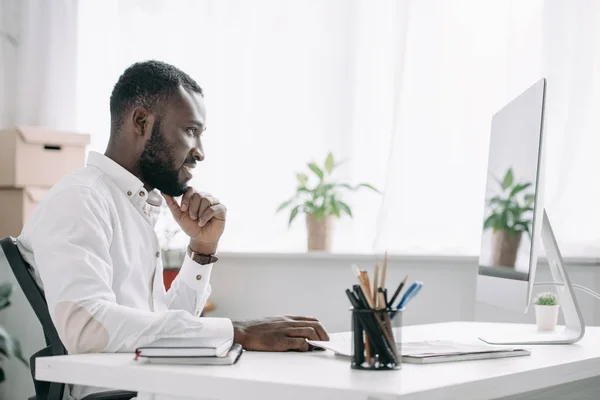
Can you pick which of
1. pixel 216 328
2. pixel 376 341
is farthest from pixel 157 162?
pixel 376 341

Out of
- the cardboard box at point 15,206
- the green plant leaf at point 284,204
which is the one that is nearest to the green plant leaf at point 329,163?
the green plant leaf at point 284,204

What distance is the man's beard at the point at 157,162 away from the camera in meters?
1.81

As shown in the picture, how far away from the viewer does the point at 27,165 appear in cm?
334

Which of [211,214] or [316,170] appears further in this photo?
[316,170]

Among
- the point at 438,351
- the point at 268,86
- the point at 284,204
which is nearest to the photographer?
the point at 438,351

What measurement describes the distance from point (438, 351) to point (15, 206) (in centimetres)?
249

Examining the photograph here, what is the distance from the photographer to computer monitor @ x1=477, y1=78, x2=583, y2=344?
5.08 ft

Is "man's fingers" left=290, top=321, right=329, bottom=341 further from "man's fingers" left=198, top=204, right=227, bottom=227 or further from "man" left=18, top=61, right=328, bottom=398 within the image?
"man's fingers" left=198, top=204, right=227, bottom=227

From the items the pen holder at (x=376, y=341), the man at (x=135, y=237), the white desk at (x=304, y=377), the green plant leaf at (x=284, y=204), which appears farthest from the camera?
the green plant leaf at (x=284, y=204)

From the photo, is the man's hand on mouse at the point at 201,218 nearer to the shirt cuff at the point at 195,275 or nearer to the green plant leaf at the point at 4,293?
the shirt cuff at the point at 195,275

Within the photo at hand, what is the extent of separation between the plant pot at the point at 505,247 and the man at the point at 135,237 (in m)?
0.47

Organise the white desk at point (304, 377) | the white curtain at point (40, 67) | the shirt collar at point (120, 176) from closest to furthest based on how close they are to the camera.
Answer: the white desk at point (304, 377) → the shirt collar at point (120, 176) → the white curtain at point (40, 67)

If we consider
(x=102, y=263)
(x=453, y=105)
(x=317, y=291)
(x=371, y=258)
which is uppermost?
(x=453, y=105)

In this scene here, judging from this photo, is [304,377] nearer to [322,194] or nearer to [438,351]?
[438,351]
